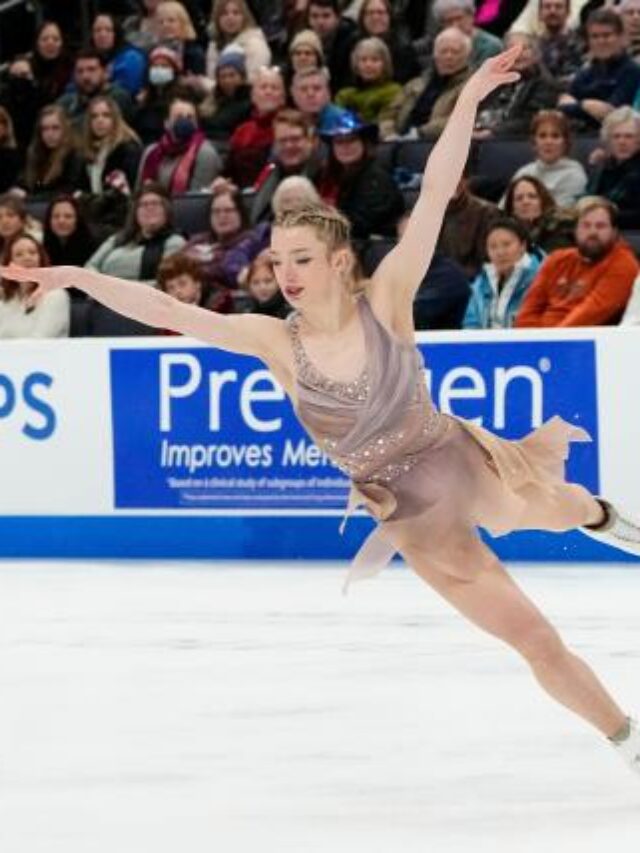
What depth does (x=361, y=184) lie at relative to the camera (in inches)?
364

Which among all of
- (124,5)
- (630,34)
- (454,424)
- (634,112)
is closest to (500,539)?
(634,112)

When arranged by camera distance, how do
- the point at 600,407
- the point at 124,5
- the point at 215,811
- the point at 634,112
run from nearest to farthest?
1. the point at 215,811
2. the point at 600,407
3. the point at 634,112
4. the point at 124,5

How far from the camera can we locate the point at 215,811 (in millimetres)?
3516

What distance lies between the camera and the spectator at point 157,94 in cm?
1102

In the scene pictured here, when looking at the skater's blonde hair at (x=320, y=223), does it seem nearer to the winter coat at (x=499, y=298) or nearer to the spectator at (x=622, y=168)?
the winter coat at (x=499, y=298)

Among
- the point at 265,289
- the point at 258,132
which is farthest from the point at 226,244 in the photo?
the point at 258,132

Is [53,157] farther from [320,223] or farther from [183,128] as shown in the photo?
[320,223]

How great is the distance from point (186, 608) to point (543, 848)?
3329 millimetres

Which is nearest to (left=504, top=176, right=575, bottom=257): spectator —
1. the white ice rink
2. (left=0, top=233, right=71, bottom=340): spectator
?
(left=0, top=233, right=71, bottom=340): spectator

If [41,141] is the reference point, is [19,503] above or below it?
below

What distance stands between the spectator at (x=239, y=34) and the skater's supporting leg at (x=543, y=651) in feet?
23.4

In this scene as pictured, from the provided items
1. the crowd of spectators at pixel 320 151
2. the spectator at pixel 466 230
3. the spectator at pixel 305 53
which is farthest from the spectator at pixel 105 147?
the spectator at pixel 466 230

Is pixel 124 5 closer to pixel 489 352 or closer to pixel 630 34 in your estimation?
pixel 630 34

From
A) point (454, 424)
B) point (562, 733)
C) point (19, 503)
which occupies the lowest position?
point (19, 503)
